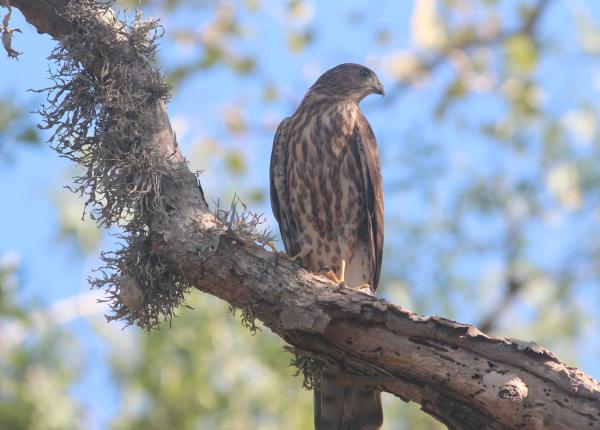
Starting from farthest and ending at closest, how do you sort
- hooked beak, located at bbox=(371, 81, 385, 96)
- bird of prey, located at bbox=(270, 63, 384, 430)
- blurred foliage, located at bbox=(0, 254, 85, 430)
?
blurred foliage, located at bbox=(0, 254, 85, 430) < hooked beak, located at bbox=(371, 81, 385, 96) < bird of prey, located at bbox=(270, 63, 384, 430)

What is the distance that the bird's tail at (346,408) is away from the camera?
4.21 metres

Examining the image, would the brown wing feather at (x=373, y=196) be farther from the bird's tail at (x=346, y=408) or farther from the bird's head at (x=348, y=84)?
the bird's tail at (x=346, y=408)

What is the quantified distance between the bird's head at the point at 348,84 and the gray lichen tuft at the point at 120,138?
2038 millimetres

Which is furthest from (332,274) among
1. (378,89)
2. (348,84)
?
(378,89)

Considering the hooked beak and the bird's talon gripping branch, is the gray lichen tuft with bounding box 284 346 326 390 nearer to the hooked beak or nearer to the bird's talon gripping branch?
the bird's talon gripping branch

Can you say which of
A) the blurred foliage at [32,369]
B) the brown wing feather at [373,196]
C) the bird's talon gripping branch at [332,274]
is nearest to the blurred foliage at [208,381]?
the blurred foliage at [32,369]

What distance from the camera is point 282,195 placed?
5.32 m

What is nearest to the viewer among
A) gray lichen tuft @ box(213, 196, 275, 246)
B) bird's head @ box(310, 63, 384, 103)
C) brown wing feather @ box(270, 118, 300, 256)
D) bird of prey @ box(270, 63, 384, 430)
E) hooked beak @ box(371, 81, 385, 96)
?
gray lichen tuft @ box(213, 196, 275, 246)

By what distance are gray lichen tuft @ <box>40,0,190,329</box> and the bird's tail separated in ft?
3.03

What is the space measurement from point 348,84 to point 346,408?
254 centimetres

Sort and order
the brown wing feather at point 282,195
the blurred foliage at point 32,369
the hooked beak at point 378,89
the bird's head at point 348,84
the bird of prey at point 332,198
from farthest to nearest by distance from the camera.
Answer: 1. the blurred foliage at point 32,369
2. the hooked beak at point 378,89
3. the bird's head at point 348,84
4. the brown wing feather at point 282,195
5. the bird of prey at point 332,198

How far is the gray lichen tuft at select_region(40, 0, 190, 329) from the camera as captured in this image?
3.72 m

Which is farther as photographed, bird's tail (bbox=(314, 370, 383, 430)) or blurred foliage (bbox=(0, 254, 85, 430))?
blurred foliage (bbox=(0, 254, 85, 430))

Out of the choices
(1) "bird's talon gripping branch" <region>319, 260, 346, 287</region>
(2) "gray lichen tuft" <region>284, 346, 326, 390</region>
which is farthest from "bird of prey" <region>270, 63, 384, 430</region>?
(2) "gray lichen tuft" <region>284, 346, 326, 390</region>
